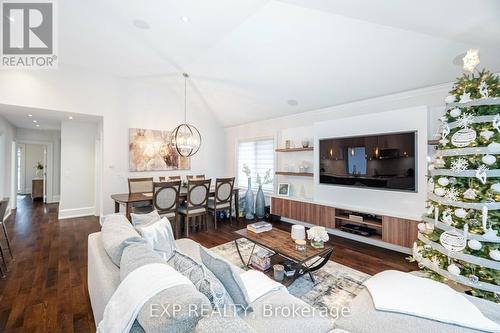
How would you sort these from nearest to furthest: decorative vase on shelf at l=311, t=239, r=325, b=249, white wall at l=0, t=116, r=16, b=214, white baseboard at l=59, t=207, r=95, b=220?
decorative vase on shelf at l=311, t=239, r=325, b=249
white wall at l=0, t=116, r=16, b=214
white baseboard at l=59, t=207, r=95, b=220

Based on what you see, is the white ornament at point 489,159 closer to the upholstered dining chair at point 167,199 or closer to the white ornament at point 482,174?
the white ornament at point 482,174

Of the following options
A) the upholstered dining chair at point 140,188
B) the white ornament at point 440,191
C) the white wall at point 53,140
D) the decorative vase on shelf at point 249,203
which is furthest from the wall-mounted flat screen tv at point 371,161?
the white wall at point 53,140

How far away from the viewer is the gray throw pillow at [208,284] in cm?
110

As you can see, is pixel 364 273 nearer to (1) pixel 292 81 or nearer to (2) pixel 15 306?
(1) pixel 292 81

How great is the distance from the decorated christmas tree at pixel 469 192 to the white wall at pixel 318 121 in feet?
4.31

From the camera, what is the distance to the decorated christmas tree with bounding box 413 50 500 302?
1.73 metres

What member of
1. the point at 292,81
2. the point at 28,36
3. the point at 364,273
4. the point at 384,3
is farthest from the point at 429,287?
the point at 28,36

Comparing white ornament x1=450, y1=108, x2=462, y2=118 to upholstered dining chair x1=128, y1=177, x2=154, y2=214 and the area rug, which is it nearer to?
the area rug

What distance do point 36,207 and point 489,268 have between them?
368 inches

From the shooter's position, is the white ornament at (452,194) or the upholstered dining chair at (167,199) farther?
the upholstered dining chair at (167,199)

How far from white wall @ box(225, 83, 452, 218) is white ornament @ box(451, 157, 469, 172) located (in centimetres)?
136

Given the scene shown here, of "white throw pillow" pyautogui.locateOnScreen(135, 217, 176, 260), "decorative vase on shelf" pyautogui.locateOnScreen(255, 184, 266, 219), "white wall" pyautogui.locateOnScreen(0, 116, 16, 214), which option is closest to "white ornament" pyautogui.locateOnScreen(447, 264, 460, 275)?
"white throw pillow" pyautogui.locateOnScreen(135, 217, 176, 260)

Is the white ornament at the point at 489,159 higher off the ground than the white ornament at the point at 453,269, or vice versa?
the white ornament at the point at 489,159

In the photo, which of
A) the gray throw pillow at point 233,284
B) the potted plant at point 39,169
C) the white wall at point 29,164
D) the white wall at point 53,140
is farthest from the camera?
the white wall at point 29,164
